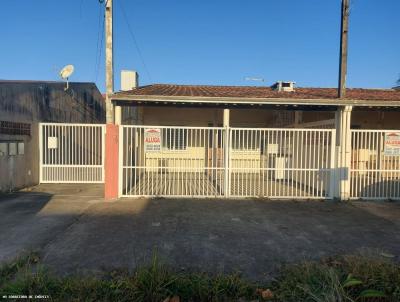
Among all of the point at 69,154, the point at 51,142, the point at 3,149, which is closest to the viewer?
the point at 3,149

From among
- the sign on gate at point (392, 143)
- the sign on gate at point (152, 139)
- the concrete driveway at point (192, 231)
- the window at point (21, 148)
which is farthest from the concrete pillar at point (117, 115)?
the sign on gate at point (392, 143)

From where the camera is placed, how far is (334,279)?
345 centimetres

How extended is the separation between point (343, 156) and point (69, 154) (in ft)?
30.4

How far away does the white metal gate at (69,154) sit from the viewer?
11.5m

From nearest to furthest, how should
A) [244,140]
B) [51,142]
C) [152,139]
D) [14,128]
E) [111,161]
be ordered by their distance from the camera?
[111,161] < [152,139] < [14,128] < [244,140] < [51,142]

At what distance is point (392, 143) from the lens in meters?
9.00

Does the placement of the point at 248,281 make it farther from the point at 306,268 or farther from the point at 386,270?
the point at 386,270

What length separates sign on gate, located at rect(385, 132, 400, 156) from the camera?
8984 millimetres

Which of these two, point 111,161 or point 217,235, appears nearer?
point 217,235

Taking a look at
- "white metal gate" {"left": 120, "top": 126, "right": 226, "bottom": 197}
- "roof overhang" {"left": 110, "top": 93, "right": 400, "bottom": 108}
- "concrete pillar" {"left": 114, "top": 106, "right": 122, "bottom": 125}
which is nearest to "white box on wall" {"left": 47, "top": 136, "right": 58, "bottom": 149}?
"white metal gate" {"left": 120, "top": 126, "right": 226, "bottom": 197}

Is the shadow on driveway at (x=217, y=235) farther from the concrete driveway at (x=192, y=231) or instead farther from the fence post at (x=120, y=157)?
the fence post at (x=120, y=157)

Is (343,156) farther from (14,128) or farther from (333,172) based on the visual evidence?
(14,128)

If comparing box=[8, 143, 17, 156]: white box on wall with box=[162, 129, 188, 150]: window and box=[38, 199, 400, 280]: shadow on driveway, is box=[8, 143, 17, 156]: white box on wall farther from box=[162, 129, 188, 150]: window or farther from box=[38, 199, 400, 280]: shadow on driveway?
box=[162, 129, 188, 150]: window

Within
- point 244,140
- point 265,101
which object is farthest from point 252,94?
point 265,101
